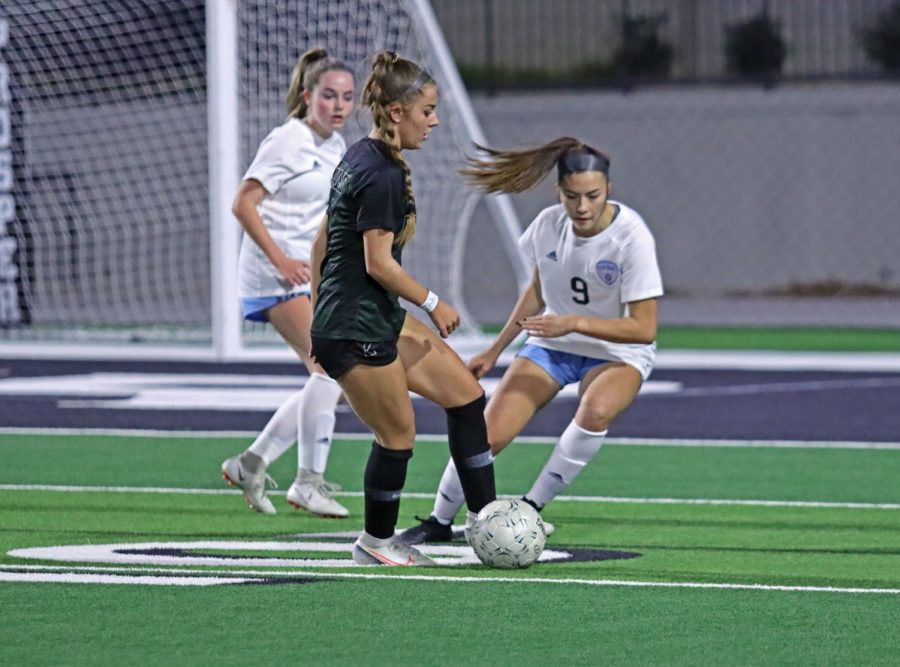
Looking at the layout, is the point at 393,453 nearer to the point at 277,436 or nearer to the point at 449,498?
the point at 449,498

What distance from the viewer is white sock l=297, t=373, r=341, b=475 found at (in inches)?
312

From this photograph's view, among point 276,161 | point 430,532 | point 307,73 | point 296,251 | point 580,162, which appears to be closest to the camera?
point 580,162

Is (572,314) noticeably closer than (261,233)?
Yes

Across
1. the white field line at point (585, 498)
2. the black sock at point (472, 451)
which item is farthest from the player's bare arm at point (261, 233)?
the black sock at point (472, 451)

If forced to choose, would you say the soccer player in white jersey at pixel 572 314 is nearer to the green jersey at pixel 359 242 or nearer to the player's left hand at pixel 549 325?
the player's left hand at pixel 549 325

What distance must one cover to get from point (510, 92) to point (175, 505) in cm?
1860

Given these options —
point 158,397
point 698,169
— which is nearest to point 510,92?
point 698,169

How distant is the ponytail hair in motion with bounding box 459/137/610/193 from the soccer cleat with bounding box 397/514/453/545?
131cm

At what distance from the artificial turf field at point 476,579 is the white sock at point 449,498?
40 cm

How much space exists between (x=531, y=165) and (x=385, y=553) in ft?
5.46

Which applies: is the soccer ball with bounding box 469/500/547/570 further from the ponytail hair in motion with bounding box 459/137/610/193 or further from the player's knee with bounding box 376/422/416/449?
the ponytail hair in motion with bounding box 459/137/610/193

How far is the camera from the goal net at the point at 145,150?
54.7 feet

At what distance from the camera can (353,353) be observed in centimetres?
612

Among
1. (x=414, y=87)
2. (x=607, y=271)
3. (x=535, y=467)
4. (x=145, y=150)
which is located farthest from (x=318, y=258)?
(x=145, y=150)
